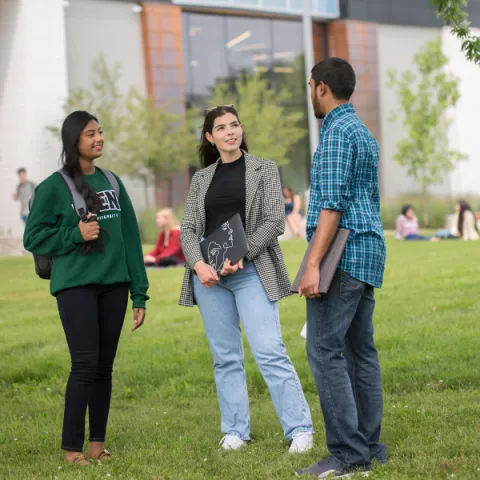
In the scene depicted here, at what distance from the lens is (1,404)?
821 cm

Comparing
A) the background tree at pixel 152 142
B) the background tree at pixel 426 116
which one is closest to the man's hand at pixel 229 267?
the background tree at pixel 152 142

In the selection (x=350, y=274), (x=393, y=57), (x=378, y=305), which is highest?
(x=393, y=57)

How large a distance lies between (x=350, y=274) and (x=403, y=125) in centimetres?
4242

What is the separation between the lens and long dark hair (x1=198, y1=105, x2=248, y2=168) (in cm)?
611

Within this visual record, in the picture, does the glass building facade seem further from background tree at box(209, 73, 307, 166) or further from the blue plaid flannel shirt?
the blue plaid flannel shirt

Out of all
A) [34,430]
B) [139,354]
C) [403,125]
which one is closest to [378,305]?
[139,354]

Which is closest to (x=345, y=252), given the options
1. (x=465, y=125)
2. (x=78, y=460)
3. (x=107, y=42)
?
(x=78, y=460)

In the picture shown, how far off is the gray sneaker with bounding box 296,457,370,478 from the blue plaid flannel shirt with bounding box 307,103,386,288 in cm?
93

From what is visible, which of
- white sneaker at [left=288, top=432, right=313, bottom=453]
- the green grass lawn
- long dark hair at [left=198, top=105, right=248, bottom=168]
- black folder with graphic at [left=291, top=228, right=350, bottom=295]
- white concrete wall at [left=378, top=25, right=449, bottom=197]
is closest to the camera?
black folder with graphic at [left=291, top=228, right=350, bottom=295]

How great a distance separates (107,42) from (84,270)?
34926mm

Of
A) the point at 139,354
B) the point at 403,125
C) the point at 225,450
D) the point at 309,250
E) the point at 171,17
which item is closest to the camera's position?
the point at 309,250

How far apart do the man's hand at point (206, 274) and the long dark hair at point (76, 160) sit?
0.60 meters

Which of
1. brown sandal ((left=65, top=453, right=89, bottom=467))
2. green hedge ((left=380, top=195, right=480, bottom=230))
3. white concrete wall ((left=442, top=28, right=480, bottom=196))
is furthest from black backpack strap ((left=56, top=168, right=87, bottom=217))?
white concrete wall ((left=442, top=28, right=480, bottom=196))

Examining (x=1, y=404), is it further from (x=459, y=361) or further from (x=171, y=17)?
(x=171, y=17)
